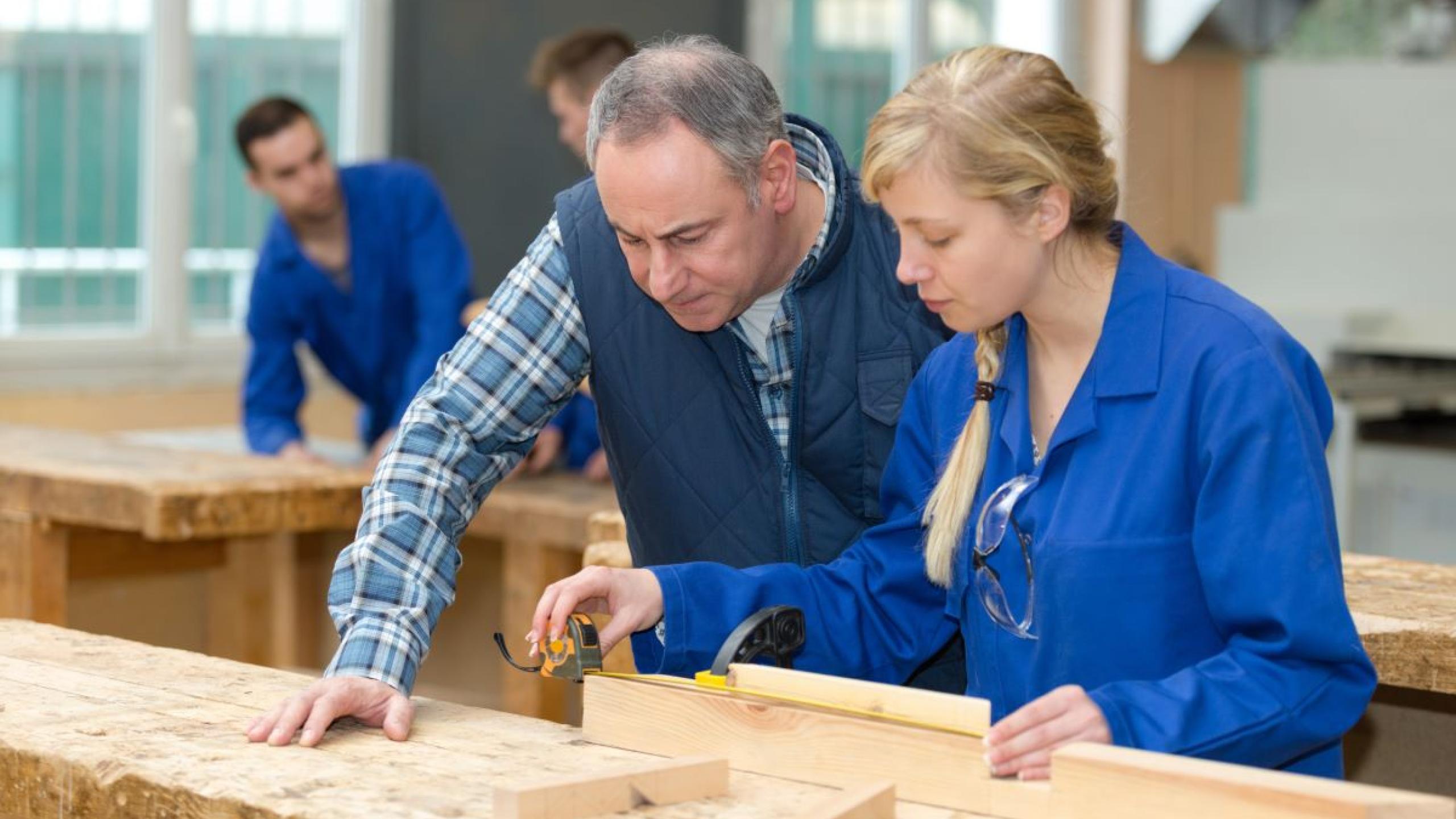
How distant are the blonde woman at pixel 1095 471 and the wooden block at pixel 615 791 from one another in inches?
9.6

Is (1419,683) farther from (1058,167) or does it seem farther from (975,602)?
(1058,167)

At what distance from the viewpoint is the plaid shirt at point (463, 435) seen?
74.3 inches

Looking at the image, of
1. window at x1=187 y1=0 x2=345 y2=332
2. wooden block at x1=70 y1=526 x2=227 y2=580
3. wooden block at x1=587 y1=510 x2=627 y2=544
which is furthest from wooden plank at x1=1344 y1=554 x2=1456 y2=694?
window at x1=187 y1=0 x2=345 y2=332

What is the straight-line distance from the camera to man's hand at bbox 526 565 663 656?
69.3 inches

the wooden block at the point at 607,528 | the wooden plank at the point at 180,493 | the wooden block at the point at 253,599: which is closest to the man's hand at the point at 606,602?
the wooden block at the point at 607,528

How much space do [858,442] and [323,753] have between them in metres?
0.76

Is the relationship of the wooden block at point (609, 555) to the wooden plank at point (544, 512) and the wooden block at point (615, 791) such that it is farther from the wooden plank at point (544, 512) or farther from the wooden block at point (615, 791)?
the wooden block at point (615, 791)

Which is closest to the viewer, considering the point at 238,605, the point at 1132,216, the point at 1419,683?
the point at 1132,216

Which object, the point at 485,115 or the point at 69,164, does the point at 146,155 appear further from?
the point at 485,115

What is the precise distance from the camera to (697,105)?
6.33ft

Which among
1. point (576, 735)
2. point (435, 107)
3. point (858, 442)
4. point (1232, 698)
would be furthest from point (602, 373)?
point (435, 107)

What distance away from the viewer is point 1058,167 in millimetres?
1583

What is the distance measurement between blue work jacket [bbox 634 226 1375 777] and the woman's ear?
0.27ft

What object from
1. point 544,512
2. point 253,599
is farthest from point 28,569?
point 544,512
